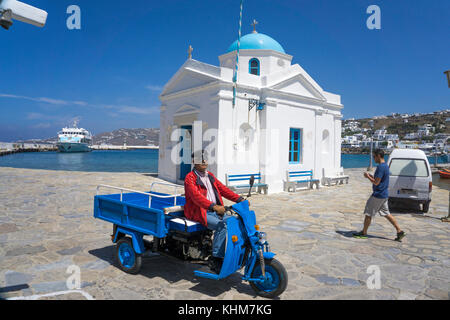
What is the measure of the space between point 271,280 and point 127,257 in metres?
2.22

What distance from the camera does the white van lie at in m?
8.81

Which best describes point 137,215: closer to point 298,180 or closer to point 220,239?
point 220,239

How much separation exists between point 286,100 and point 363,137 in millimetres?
140827

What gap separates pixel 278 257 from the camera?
5016mm

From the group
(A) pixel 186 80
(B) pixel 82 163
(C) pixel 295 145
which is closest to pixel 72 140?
(B) pixel 82 163

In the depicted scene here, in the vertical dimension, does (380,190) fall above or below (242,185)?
above

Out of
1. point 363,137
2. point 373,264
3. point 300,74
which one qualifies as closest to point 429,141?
point 363,137

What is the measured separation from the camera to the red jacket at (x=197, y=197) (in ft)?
12.6

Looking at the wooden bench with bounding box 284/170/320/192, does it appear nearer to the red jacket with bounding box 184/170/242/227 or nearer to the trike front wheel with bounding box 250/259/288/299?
the red jacket with bounding box 184/170/242/227

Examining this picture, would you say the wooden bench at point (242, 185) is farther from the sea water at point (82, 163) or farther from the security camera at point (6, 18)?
the sea water at point (82, 163)

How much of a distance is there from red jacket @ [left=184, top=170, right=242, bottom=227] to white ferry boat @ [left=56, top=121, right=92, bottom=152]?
91.6 m

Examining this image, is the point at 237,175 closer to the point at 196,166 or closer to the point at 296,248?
the point at 296,248

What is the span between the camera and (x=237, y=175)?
1202 centimetres
